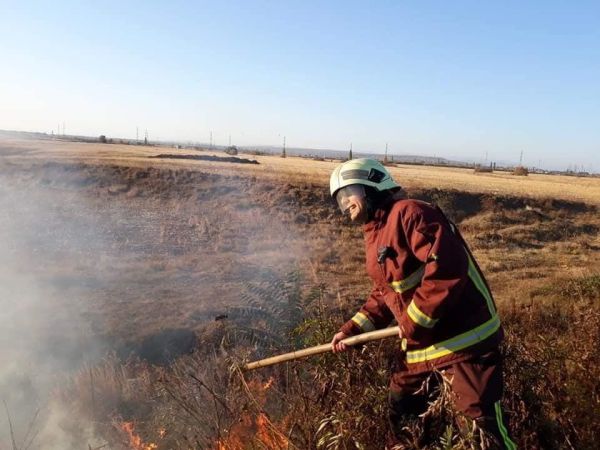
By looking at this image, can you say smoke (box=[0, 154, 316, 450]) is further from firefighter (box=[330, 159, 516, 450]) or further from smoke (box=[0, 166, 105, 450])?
firefighter (box=[330, 159, 516, 450])

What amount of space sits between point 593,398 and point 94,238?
40.5ft

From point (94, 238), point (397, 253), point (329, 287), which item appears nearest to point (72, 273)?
point (94, 238)

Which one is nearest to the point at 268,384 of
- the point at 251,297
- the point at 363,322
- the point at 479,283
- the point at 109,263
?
the point at 363,322

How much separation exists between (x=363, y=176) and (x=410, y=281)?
2.09 feet

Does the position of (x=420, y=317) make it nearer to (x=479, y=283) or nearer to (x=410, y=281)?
(x=410, y=281)

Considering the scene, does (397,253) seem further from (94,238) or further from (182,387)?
(94,238)

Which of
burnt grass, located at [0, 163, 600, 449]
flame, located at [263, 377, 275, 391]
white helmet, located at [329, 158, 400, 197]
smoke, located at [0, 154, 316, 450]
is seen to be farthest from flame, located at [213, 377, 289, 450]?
smoke, located at [0, 154, 316, 450]

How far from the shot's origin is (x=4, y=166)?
2047 centimetres

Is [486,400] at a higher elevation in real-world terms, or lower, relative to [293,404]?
higher

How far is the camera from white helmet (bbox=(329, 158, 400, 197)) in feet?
9.80

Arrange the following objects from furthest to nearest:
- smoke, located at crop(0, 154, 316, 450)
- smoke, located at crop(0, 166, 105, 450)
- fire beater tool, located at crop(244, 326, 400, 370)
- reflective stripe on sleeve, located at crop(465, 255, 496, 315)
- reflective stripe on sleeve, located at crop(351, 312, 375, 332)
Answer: smoke, located at crop(0, 154, 316, 450)
smoke, located at crop(0, 166, 105, 450)
reflective stripe on sleeve, located at crop(351, 312, 375, 332)
fire beater tool, located at crop(244, 326, 400, 370)
reflective stripe on sleeve, located at crop(465, 255, 496, 315)

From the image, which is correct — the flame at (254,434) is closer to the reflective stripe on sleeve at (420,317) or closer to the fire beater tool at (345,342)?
the fire beater tool at (345,342)

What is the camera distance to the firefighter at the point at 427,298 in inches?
102

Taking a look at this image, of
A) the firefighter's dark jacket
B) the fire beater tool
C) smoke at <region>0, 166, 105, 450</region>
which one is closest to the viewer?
the firefighter's dark jacket
